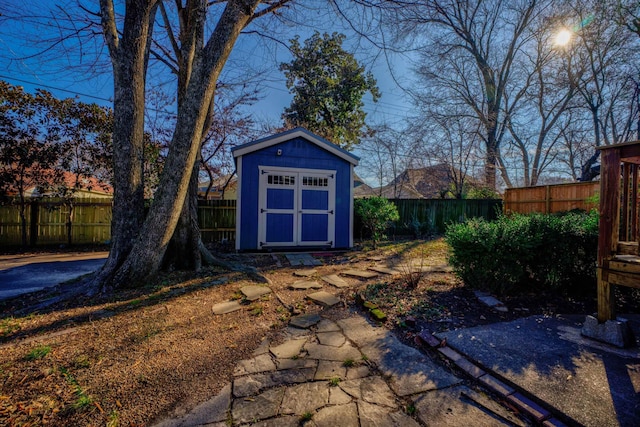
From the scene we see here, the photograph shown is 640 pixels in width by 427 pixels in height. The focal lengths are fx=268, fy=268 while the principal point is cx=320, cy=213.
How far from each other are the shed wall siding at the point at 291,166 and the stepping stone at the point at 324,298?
357cm

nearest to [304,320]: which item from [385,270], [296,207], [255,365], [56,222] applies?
[255,365]

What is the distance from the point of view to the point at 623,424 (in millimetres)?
1372

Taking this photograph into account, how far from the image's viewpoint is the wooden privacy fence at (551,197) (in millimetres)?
8328

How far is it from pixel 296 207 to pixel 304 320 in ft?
14.4

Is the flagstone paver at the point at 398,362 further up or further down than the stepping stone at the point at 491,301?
further down

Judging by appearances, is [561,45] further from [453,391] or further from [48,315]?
[48,315]

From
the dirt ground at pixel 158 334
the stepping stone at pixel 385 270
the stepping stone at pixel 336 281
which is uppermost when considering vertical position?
the stepping stone at pixel 385 270

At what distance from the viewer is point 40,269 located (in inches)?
217

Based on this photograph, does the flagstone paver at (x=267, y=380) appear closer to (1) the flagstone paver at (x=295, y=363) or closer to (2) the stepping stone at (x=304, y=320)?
(1) the flagstone paver at (x=295, y=363)

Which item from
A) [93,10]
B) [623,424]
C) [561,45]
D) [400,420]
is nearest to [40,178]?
[93,10]

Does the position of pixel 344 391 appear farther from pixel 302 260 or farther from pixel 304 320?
pixel 302 260

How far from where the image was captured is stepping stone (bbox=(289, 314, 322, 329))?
2.74 meters

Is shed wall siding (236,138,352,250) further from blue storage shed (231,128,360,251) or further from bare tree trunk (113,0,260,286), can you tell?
bare tree trunk (113,0,260,286)

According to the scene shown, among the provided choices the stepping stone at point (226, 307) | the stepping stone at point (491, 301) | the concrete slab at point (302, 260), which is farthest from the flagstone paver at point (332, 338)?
the concrete slab at point (302, 260)
